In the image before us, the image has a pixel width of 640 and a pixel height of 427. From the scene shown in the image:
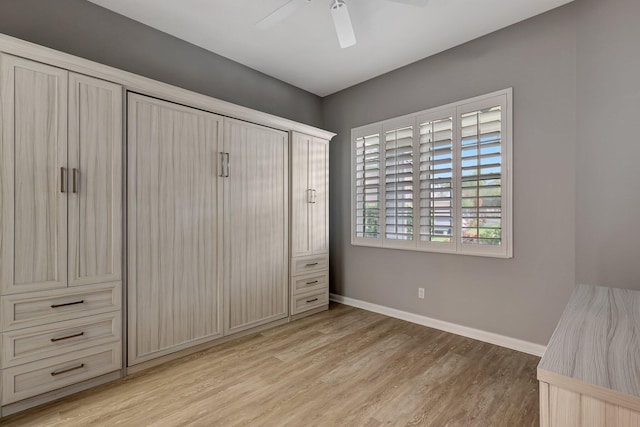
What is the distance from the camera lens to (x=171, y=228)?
8.13 ft

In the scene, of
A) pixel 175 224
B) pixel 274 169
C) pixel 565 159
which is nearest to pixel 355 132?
pixel 274 169

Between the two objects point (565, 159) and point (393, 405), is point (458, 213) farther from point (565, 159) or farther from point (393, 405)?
point (393, 405)

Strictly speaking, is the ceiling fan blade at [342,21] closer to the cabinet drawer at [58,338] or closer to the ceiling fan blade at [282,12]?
the ceiling fan blade at [282,12]

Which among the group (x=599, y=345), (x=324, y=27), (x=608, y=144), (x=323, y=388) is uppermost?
(x=324, y=27)

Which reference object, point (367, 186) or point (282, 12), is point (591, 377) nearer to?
point (282, 12)

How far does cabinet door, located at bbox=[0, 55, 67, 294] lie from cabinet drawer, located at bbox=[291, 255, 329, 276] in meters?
2.01

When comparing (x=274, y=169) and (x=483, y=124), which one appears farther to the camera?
(x=274, y=169)

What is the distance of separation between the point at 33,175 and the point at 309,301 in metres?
2.68

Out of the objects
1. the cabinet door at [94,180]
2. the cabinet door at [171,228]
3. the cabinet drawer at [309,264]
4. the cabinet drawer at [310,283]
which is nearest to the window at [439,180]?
the cabinet drawer at [309,264]

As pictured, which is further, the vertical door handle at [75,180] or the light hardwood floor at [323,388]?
the vertical door handle at [75,180]

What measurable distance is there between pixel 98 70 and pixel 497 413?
11.1 ft

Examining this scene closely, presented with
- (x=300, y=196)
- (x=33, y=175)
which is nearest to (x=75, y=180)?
(x=33, y=175)

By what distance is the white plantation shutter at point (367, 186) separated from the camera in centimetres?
370

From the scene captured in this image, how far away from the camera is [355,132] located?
3.94m
